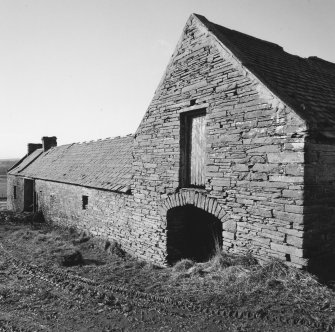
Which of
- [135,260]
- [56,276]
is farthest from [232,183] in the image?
[56,276]

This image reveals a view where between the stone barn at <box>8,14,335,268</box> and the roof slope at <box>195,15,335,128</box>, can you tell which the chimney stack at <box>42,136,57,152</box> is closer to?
the stone barn at <box>8,14,335,268</box>

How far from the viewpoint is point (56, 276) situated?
25.7ft

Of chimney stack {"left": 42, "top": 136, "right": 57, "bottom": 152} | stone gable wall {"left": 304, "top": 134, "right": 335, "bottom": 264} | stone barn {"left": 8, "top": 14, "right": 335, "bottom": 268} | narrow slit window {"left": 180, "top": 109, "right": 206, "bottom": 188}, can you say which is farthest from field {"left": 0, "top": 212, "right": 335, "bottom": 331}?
chimney stack {"left": 42, "top": 136, "right": 57, "bottom": 152}

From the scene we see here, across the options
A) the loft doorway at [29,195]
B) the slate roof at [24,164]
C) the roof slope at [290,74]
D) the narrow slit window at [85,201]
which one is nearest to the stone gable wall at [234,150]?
the roof slope at [290,74]

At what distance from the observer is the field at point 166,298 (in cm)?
474

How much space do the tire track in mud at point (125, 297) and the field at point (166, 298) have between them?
0.05 ft

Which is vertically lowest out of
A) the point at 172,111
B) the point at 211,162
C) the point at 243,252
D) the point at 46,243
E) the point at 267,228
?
the point at 46,243

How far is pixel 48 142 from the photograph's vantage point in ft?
82.7

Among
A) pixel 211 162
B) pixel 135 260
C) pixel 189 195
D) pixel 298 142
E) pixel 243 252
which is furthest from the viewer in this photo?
pixel 135 260

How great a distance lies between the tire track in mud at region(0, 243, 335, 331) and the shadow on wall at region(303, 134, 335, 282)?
1269 millimetres

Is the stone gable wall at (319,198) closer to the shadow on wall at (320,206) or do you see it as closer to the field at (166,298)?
the shadow on wall at (320,206)

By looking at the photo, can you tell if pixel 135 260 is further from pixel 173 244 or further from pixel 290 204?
pixel 290 204

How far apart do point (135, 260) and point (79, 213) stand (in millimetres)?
5106

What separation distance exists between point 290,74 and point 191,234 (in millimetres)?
4991
